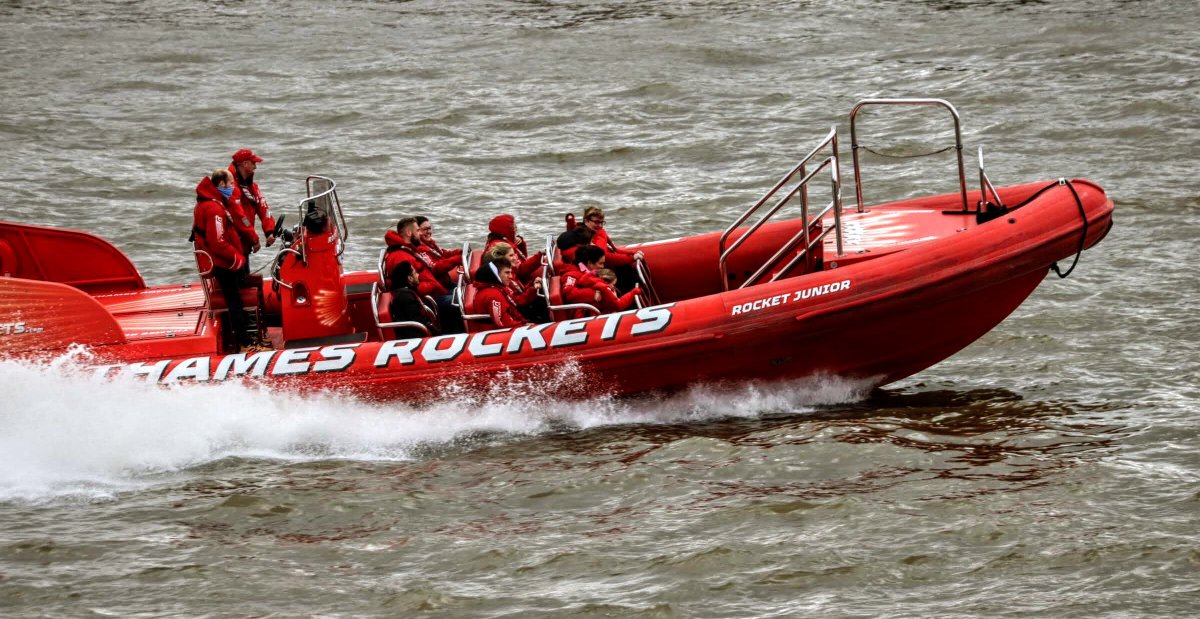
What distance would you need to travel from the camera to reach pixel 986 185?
366 inches

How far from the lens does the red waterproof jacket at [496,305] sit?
9102 millimetres

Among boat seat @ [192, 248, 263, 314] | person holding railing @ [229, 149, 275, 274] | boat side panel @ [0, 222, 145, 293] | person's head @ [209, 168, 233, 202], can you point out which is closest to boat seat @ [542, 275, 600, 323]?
person holding railing @ [229, 149, 275, 274]

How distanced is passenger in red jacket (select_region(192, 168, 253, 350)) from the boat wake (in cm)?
83

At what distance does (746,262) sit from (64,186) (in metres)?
9.01

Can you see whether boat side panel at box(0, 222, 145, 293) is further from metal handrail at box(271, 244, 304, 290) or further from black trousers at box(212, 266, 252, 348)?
metal handrail at box(271, 244, 304, 290)

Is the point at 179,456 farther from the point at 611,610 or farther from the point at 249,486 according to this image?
the point at 611,610

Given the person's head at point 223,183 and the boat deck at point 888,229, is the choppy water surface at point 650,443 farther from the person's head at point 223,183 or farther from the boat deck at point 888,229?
the person's head at point 223,183

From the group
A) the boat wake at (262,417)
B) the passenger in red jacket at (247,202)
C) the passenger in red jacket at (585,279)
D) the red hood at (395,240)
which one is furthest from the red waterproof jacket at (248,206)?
A: the passenger in red jacket at (585,279)

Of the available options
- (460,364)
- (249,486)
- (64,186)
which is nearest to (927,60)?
(64,186)

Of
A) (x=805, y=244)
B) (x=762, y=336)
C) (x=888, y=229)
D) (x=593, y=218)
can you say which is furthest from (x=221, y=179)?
(x=888, y=229)

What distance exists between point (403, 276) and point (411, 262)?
0.16 metres

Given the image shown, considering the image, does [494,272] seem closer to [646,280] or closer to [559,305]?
[559,305]

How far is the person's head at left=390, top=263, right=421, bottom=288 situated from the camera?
360 inches

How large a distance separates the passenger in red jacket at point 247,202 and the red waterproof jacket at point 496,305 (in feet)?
5.11
